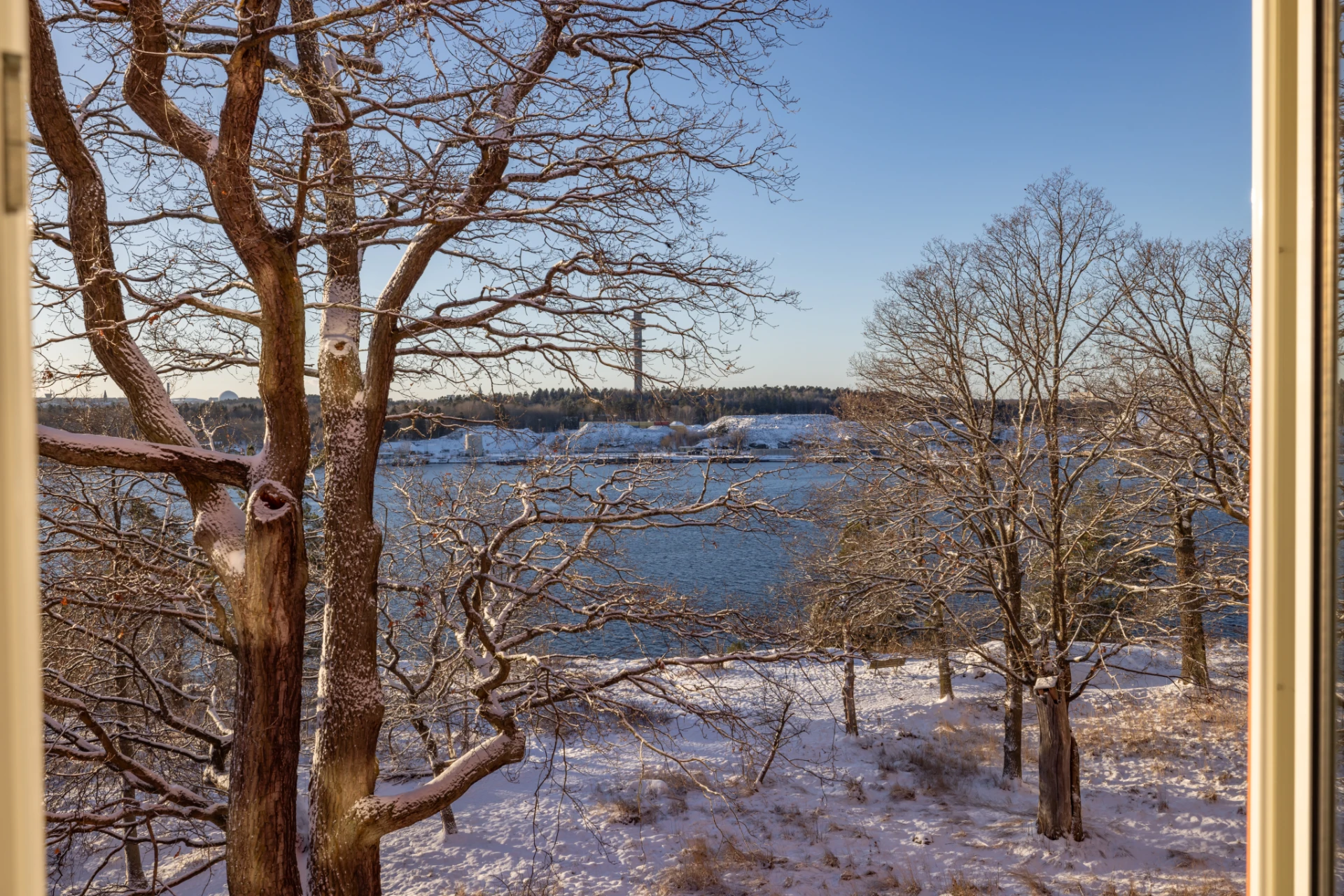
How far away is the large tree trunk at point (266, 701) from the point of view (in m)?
3.78

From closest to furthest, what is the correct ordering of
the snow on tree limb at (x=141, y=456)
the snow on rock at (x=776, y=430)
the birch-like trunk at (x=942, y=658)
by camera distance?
the snow on tree limb at (x=141, y=456) → the snow on rock at (x=776, y=430) → the birch-like trunk at (x=942, y=658)

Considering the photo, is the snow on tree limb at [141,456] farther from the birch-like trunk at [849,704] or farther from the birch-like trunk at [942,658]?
the birch-like trunk at [849,704]

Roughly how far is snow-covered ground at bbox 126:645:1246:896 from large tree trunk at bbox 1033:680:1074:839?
24 cm

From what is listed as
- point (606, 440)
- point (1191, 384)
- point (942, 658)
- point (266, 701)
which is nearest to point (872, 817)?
point (942, 658)

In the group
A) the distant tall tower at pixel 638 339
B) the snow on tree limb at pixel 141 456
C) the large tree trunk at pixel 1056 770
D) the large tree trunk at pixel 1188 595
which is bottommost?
the large tree trunk at pixel 1056 770

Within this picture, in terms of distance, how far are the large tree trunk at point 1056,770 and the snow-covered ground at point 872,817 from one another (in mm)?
243

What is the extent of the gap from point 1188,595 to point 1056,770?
2.50 meters

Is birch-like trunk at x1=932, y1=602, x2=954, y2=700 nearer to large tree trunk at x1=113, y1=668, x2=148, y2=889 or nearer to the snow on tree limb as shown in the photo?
the snow on tree limb

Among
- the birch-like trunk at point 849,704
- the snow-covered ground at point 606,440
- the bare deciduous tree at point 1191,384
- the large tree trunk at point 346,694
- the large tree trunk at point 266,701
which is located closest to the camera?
the large tree trunk at point 266,701

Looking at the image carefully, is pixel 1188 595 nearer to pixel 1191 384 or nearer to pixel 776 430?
pixel 1191 384

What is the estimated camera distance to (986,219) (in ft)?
32.4

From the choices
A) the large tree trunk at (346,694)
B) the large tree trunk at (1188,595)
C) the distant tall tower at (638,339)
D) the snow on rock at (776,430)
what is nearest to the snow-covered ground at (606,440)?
the snow on rock at (776,430)

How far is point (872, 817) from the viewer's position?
8.88 m

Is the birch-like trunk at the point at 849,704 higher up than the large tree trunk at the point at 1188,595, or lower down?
lower down
